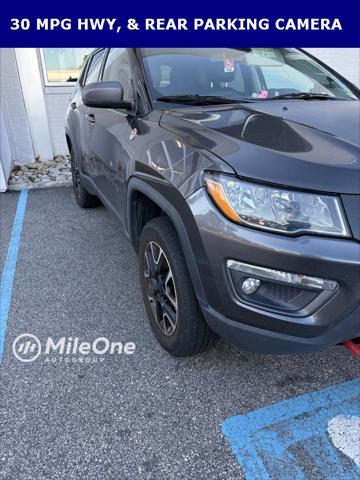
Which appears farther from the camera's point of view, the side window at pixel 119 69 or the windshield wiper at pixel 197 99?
the side window at pixel 119 69

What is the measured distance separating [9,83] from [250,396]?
5.92 m

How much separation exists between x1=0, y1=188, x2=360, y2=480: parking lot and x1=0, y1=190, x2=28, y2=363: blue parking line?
45mm

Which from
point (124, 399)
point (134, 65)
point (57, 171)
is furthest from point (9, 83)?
point (124, 399)

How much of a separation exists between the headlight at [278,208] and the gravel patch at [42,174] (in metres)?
4.45

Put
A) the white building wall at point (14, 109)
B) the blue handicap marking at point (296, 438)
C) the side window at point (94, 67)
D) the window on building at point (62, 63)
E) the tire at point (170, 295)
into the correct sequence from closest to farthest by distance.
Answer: the blue handicap marking at point (296, 438) → the tire at point (170, 295) → the side window at point (94, 67) → the white building wall at point (14, 109) → the window on building at point (62, 63)

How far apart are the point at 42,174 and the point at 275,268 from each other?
5.23m

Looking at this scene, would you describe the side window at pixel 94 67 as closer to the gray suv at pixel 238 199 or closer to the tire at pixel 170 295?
the gray suv at pixel 238 199

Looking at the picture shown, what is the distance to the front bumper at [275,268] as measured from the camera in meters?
1.50

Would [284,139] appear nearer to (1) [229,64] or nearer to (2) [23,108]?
(1) [229,64]

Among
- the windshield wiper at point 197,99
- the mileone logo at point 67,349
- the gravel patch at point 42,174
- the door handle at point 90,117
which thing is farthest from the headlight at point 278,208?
the gravel patch at point 42,174

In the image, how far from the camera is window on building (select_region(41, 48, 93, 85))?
6.50m
